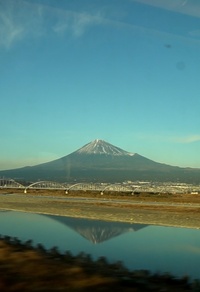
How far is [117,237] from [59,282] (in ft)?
53.1

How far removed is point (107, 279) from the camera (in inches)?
319

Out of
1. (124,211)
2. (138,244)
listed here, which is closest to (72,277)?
(138,244)

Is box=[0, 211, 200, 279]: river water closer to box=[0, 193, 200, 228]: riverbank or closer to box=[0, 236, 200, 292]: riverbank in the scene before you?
box=[0, 236, 200, 292]: riverbank

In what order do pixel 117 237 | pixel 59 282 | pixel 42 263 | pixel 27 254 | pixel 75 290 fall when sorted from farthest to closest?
pixel 117 237 → pixel 27 254 → pixel 42 263 → pixel 59 282 → pixel 75 290

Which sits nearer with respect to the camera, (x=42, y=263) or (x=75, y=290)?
(x=75, y=290)

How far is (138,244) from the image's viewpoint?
2097 centimetres

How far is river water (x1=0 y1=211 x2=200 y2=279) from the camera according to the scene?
583 inches

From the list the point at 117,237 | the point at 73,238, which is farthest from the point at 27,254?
the point at 117,237

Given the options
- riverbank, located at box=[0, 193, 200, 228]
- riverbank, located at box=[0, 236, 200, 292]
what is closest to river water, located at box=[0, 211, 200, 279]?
riverbank, located at box=[0, 236, 200, 292]

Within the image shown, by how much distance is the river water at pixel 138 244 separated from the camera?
14805 mm

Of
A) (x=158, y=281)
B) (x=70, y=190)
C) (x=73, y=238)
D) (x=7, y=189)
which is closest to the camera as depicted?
(x=158, y=281)

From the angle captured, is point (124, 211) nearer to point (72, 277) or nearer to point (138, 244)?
point (138, 244)

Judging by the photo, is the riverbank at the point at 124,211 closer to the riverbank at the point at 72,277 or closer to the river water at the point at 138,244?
the river water at the point at 138,244

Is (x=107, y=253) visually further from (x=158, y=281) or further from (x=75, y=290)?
(x=75, y=290)
